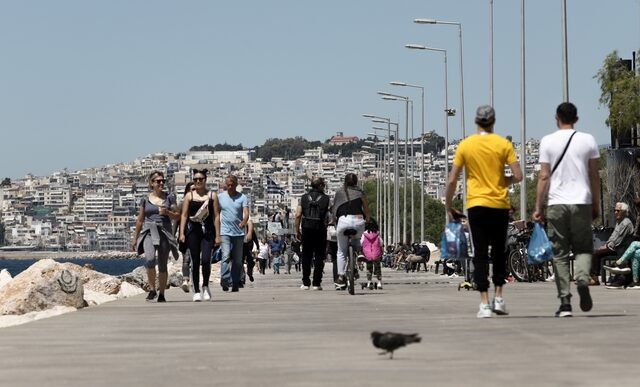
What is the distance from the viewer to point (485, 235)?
17.2 m

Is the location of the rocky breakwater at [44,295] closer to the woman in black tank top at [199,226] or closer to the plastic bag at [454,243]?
the woman in black tank top at [199,226]

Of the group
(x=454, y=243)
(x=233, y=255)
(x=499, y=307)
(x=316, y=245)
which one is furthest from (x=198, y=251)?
(x=499, y=307)

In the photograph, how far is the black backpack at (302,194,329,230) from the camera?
2874 cm

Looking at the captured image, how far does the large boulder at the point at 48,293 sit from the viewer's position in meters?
23.0

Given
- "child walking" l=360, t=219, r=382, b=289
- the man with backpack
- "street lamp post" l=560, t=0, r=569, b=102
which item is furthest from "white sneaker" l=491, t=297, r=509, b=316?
"street lamp post" l=560, t=0, r=569, b=102

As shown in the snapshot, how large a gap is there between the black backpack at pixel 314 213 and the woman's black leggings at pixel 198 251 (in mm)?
3731

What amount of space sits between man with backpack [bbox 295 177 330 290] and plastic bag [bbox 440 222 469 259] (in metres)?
9.76

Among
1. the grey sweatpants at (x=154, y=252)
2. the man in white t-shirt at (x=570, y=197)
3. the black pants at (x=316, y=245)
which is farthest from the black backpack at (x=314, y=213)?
the man in white t-shirt at (x=570, y=197)

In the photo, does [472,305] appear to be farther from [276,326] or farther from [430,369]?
[430,369]

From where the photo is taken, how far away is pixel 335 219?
1084 inches

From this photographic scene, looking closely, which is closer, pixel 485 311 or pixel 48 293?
pixel 485 311

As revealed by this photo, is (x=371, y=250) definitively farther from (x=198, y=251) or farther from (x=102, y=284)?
(x=102, y=284)

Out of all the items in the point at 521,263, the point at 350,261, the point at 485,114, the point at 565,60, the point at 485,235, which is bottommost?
the point at 521,263

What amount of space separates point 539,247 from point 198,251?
7.71 metres
